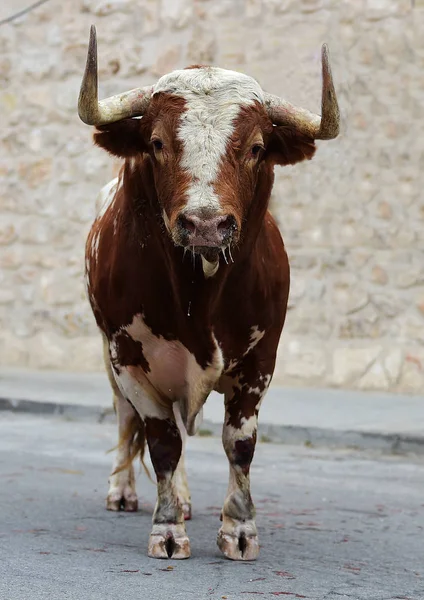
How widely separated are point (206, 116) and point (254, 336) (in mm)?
1042

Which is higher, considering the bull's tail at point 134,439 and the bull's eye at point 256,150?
the bull's eye at point 256,150

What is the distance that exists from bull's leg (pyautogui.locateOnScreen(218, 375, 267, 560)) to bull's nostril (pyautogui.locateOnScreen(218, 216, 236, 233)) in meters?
1.14

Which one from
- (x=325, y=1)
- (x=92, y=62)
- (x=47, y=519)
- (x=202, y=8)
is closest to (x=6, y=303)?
(x=202, y=8)

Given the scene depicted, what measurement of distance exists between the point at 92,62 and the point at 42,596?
2004 millimetres

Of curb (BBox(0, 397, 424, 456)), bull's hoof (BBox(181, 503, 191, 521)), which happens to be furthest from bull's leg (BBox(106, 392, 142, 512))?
curb (BBox(0, 397, 424, 456))

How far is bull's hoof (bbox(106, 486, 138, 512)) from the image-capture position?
21.5 feet

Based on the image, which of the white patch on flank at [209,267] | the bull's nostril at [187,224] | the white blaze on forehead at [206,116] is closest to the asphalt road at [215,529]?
the white patch on flank at [209,267]

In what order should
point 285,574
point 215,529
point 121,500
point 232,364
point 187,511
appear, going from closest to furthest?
point 285,574
point 232,364
point 215,529
point 187,511
point 121,500

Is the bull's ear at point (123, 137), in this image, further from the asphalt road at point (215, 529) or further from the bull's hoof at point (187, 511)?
the bull's hoof at point (187, 511)

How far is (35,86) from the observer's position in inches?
554

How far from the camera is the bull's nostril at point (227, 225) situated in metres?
4.59

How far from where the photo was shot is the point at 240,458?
18.2 feet

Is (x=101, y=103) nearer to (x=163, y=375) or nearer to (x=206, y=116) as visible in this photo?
(x=206, y=116)

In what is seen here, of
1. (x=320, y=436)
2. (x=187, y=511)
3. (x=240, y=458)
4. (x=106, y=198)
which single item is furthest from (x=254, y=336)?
(x=320, y=436)
